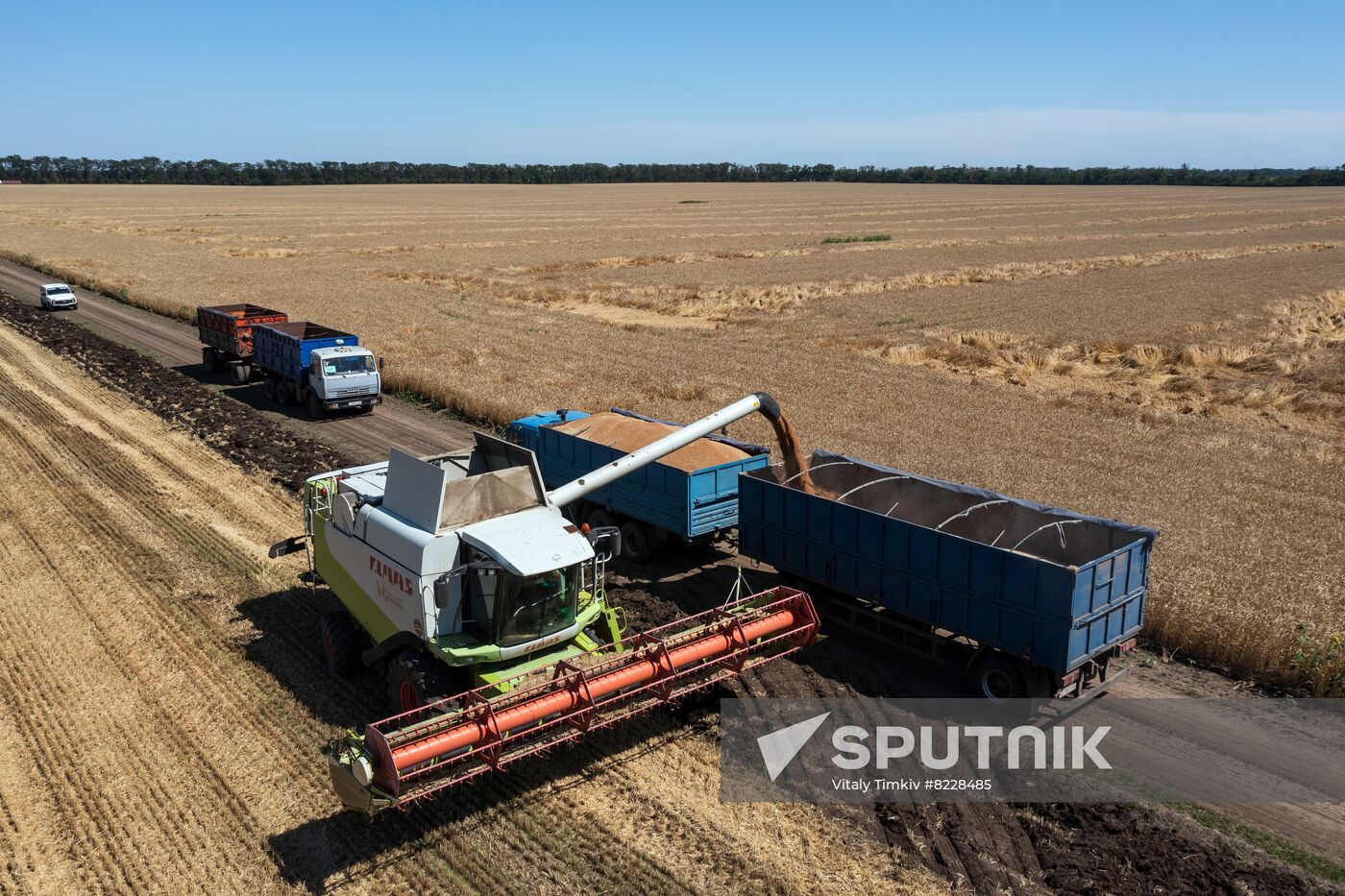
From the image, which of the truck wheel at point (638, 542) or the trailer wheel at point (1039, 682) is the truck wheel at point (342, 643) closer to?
the truck wheel at point (638, 542)

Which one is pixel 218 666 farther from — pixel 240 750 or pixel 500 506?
pixel 500 506

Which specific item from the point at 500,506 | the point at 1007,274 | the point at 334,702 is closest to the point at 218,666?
the point at 334,702

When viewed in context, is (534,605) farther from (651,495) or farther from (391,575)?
(651,495)

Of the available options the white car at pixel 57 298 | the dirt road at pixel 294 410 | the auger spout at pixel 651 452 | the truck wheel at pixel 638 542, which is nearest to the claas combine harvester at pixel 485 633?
the auger spout at pixel 651 452

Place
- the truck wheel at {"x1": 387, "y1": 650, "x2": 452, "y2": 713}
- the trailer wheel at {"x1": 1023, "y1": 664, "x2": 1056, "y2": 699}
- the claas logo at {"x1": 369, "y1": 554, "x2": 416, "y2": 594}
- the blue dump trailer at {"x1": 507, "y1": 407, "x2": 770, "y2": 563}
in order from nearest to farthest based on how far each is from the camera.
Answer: the truck wheel at {"x1": 387, "y1": 650, "x2": 452, "y2": 713} < the claas logo at {"x1": 369, "y1": 554, "x2": 416, "y2": 594} < the trailer wheel at {"x1": 1023, "y1": 664, "x2": 1056, "y2": 699} < the blue dump trailer at {"x1": 507, "y1": 407, "x2": 770, "y2": 563}

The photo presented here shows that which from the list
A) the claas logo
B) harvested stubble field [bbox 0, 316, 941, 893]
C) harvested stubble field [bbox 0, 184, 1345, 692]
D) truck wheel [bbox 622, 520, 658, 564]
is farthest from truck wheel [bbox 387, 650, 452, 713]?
harvested stubble field [bbox 0, 184, 1345, 692]

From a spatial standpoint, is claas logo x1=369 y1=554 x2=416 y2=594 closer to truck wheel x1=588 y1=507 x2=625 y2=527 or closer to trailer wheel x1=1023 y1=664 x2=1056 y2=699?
truck wheel x1=588 y1=507 x2=625 y2=527
